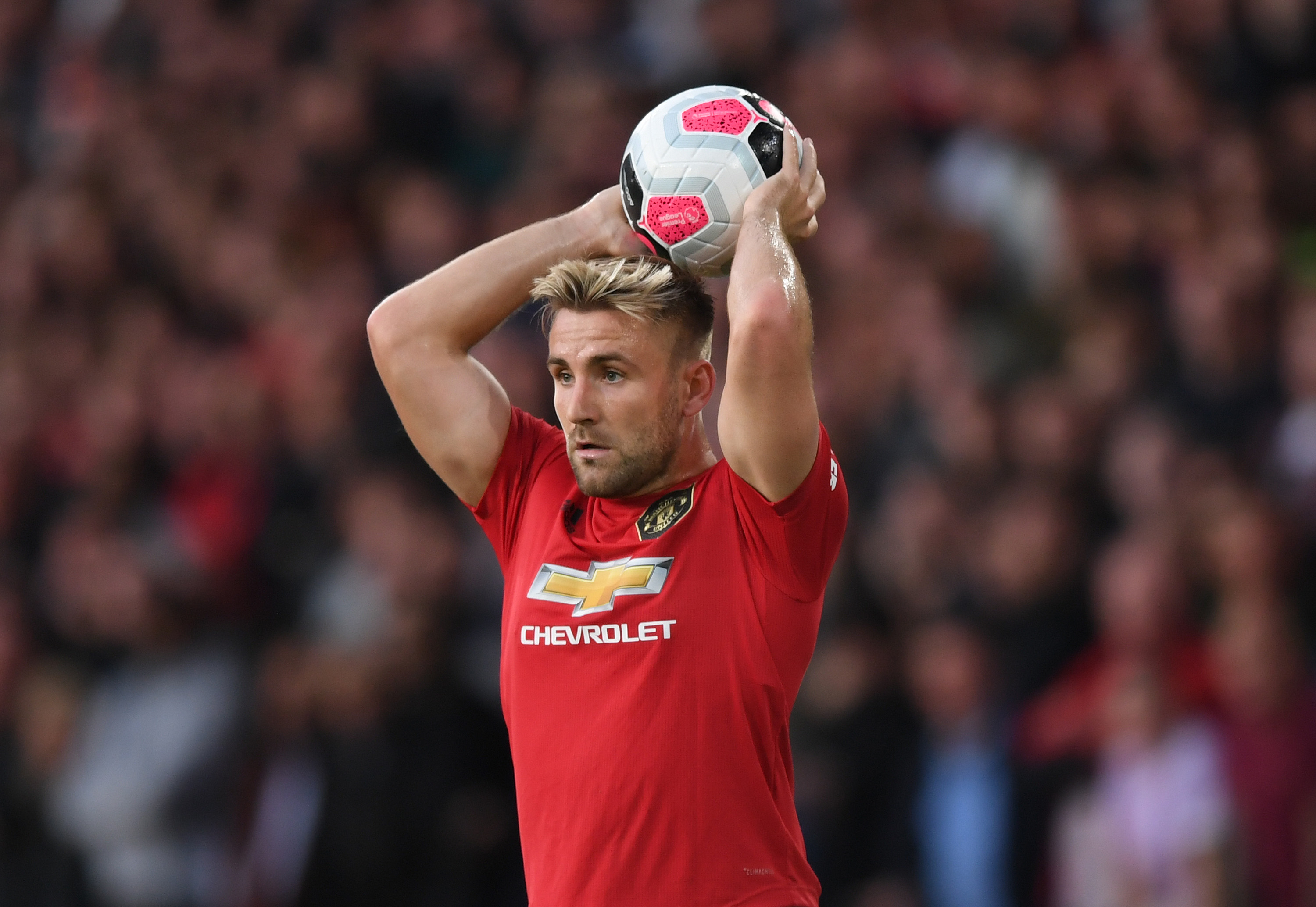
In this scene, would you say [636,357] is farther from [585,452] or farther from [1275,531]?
[1275,531]

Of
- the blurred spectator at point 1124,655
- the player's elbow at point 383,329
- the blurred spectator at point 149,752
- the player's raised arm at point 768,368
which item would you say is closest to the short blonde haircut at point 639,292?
the player's raised arm at point 768,368

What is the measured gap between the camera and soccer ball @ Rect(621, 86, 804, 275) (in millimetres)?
3561

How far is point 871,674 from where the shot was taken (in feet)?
21.0

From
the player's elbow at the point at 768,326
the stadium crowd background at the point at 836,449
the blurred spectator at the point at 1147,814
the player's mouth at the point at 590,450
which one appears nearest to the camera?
the player's elbow at the point at 768,326

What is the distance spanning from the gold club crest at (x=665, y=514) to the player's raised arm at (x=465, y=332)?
45 cm

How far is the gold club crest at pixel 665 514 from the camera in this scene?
11.8 feet

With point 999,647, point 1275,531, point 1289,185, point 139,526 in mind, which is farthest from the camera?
point 139,526

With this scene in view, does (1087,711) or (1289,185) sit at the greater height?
(1289,185)

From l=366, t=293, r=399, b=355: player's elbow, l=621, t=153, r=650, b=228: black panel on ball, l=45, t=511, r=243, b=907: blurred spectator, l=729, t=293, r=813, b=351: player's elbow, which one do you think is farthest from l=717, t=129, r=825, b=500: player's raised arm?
l=45, t=511, r=243, b=907: blurred spectator

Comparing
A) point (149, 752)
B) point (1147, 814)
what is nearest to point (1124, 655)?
point (1147, 814)

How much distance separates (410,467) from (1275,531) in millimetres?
3973

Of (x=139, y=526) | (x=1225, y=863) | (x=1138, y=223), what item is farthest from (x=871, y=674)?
(x=139, y=526)

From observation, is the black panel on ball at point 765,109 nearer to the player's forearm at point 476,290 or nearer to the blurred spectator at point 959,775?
the player's forearm at point 476,290

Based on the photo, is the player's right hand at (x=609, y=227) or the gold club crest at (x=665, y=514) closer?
the gold club crest at (x=665, y=514)
